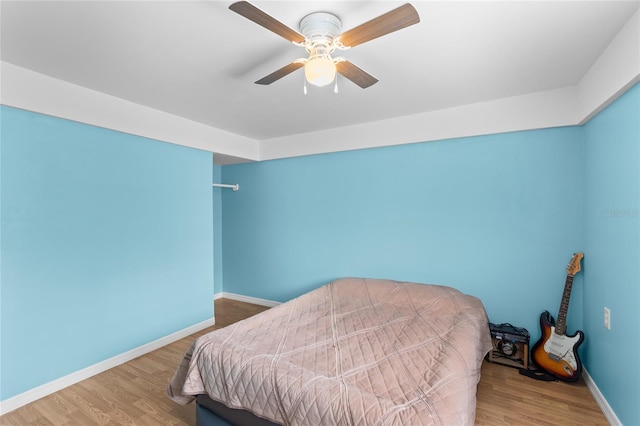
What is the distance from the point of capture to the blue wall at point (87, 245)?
2166 mm

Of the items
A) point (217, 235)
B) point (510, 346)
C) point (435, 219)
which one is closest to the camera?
point (510, 346)

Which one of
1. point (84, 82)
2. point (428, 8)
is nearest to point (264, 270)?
point (84, 82)

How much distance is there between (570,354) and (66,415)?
3687mm

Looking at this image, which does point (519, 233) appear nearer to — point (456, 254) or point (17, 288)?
point (456, 254)

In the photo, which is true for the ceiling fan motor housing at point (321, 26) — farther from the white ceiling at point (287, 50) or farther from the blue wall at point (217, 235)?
the blue wall at point (217, 235)

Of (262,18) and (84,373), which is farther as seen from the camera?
(84,373)

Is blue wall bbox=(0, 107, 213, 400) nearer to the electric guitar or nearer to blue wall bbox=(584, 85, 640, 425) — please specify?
the electric guitar

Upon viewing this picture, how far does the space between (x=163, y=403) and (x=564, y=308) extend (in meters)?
3.17

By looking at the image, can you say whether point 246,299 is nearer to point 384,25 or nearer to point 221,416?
point 221,416

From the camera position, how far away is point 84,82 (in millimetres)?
2398

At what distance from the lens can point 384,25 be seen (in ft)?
4.45

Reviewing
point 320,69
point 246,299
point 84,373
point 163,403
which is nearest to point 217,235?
point 246,299

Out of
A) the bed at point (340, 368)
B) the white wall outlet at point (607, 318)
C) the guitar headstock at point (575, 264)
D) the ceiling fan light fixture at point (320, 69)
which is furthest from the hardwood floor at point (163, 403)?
the ceiling fan light fixture at point (320, 69)

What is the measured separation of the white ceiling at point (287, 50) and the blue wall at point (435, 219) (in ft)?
1.88
